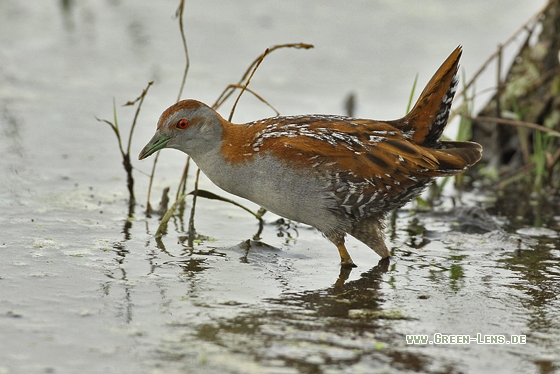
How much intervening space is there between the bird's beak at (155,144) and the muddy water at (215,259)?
65cm

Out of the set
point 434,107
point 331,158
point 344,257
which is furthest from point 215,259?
point 434,107

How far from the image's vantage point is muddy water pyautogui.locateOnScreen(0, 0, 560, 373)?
416 centimetres

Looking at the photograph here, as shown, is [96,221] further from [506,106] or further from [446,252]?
[506,106]

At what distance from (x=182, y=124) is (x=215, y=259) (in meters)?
0.99

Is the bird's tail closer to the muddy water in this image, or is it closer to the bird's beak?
the muddy water

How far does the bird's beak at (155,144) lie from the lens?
5887 mm

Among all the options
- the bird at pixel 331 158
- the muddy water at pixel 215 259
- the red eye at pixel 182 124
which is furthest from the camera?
the red eye at pixel 182 124

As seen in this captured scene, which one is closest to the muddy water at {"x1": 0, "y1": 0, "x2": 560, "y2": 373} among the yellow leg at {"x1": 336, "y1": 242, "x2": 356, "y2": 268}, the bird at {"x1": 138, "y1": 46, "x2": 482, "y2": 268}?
the yellow leg at {"x1": 336, "y1": 242, "x2": 356, "y2": 268}

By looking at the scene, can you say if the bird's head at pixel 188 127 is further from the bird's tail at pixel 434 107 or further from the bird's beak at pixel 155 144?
the bird's tail at pixel 434 107

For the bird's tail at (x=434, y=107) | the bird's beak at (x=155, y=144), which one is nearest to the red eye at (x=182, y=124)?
the bird's beak at (x=155, y=144)

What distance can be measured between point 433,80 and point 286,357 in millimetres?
2712

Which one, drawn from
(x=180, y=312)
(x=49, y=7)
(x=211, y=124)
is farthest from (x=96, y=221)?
(x=49, y=7)

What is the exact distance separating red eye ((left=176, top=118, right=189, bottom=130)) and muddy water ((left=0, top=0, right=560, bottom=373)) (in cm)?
87

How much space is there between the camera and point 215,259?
5.73 m
